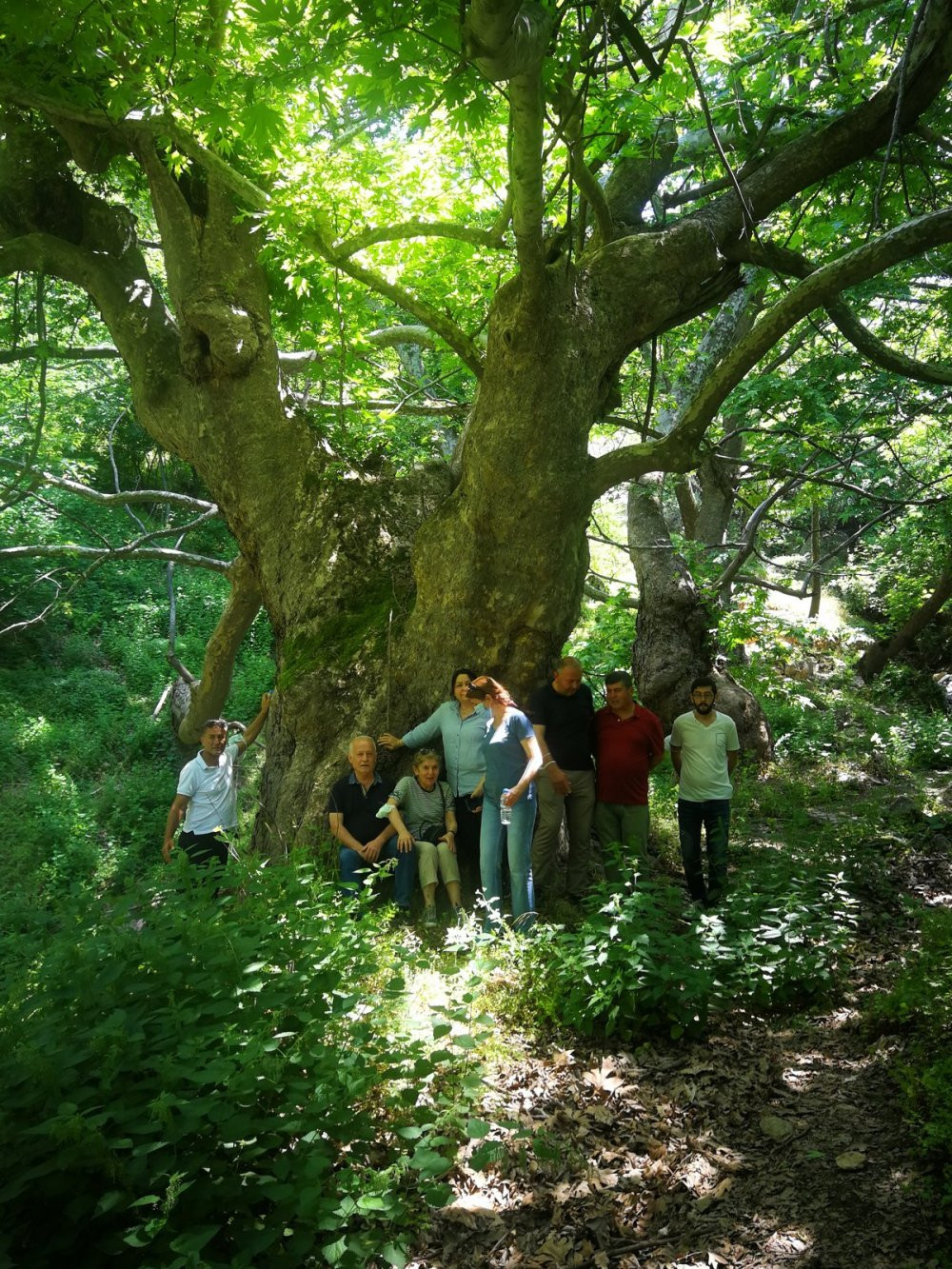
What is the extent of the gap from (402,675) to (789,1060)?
3.61 meters

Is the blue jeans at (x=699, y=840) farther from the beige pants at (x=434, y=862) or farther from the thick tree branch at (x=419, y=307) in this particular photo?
the thick tree branch at (x=419, y=307)

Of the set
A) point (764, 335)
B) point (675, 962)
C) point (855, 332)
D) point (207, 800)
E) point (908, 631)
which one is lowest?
point (675, 962)

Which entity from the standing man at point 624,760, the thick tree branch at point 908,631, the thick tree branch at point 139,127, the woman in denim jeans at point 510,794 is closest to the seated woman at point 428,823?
the woman in denim jeans at point 510,794

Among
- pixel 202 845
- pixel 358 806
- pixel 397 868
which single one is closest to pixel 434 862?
pixel 397 868

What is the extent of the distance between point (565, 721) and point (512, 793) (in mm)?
1002

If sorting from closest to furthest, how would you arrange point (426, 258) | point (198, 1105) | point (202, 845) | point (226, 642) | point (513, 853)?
point (198, 1105) < point (513, 853) < point (202, 845) < point (426, 258) < point (226, 642)

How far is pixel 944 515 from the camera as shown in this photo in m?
11.7

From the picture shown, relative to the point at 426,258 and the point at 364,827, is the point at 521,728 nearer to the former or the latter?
the point at 364,827

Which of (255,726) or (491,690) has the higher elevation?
(491,690)

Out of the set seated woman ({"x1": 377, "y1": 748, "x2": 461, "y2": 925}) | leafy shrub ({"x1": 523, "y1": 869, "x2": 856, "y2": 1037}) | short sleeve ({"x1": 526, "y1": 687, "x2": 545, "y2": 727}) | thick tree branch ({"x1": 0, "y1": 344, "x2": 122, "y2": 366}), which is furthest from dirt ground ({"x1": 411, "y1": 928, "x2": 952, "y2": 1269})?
thick tree branch ({"x1": 0, "y1": 344, "x2": 122, "y2": 366})

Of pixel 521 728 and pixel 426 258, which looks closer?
pixel 521 728

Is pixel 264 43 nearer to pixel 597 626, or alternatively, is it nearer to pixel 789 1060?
pixel 789 1060

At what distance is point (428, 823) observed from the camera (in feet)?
19.0

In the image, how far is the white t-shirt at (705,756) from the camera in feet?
20.2
